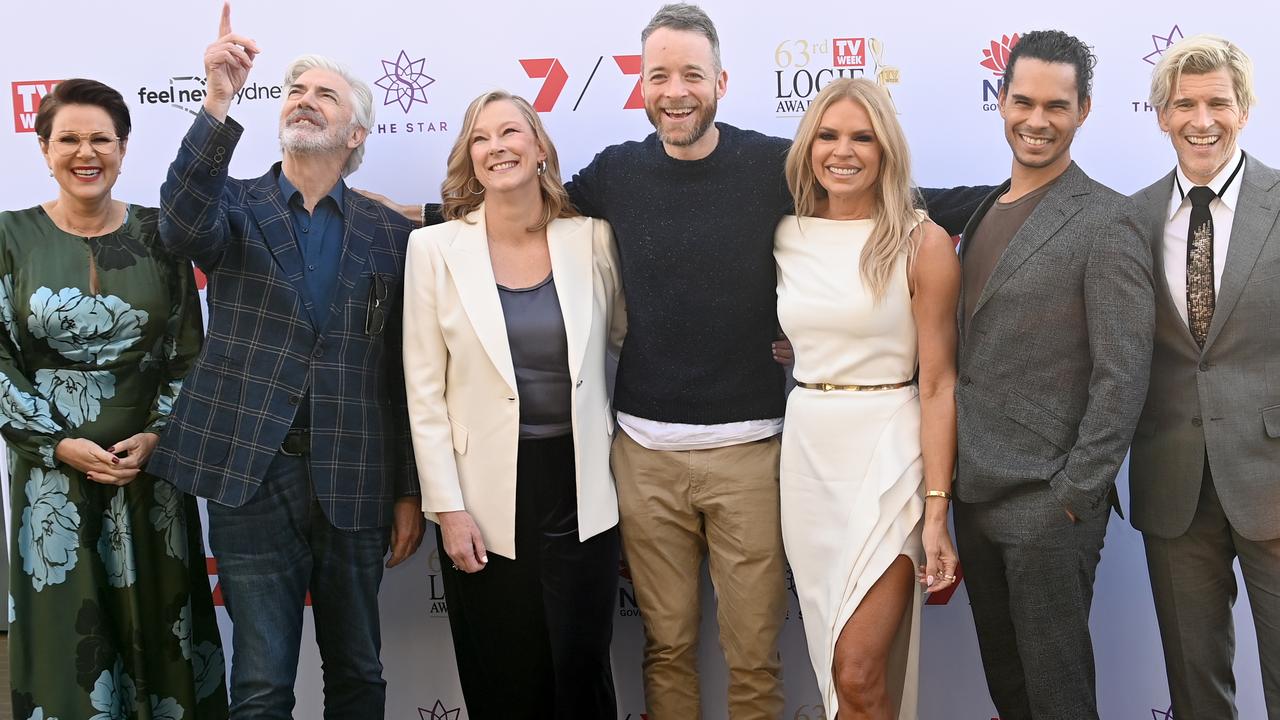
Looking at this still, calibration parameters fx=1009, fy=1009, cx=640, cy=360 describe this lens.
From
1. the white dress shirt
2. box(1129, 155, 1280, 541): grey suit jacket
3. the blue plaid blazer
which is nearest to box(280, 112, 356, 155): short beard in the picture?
the blue plaid blazer

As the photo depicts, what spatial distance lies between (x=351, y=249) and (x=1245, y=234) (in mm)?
2171

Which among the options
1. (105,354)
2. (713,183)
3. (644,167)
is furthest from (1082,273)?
(105,354)

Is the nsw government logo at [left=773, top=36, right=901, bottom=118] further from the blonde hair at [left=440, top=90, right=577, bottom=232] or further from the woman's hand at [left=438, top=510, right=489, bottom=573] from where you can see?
the woman's hand at [left=438, top=510, right=489, bottom=573]

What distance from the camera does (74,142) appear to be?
103 inches

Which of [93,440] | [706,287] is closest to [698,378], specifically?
[706,287]

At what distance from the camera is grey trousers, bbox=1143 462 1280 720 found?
242 cm

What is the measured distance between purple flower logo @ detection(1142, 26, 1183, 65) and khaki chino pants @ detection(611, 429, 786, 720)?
67.5 inches

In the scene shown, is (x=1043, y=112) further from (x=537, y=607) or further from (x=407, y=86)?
(x=407, y=86)

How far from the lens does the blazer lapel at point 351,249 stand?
8.30 feet

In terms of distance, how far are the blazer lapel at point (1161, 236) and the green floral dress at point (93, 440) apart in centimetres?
245

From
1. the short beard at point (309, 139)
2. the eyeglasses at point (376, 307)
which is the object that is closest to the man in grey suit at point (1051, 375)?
the eyeglasses at point (376, 307)

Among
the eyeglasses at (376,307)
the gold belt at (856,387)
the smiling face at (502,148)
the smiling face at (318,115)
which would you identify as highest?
the smiling face at (318,115)

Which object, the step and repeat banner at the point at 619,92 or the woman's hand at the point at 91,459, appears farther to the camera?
the step and repeat banner at the point at 619,92

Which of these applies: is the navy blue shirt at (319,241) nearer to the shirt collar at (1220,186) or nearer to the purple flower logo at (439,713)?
the purple flower logo at (439,713)
